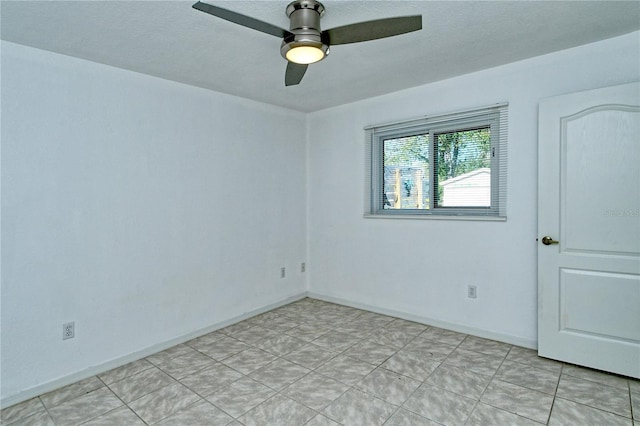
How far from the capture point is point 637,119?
7.62 feet

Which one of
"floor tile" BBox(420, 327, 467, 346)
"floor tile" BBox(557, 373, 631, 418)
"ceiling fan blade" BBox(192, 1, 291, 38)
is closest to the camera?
"ceiling fan blade" BBox(192, 1, 291, 38)

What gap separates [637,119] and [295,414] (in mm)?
2934

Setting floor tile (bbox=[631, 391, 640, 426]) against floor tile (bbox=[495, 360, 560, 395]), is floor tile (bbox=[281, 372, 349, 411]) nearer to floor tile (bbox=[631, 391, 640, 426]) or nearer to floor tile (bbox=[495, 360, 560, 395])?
floor tile (bbox=[495, 360, 560, 395])

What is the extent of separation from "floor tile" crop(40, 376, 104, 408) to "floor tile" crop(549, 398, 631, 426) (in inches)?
116

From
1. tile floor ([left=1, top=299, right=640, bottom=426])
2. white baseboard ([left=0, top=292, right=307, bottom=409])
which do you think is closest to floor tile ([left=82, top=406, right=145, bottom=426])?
tile floor ([left=1, top=299, right=640, bottom=426])

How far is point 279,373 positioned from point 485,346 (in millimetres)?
1745

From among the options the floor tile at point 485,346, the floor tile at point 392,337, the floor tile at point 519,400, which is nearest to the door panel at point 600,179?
the floor tile at point 485,346

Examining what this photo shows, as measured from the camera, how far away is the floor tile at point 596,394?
2.08 m

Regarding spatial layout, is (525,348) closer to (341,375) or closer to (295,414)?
(341,375)

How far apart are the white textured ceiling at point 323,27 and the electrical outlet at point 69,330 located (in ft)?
6.36

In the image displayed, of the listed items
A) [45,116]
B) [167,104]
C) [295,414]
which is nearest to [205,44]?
[167,104]

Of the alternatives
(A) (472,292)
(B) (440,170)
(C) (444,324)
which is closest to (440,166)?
(B) (440,170)

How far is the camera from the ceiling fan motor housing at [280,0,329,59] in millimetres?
1849

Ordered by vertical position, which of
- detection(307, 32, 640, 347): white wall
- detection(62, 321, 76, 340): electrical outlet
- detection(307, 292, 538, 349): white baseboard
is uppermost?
detection(307, 32, 640, 347): white wall
